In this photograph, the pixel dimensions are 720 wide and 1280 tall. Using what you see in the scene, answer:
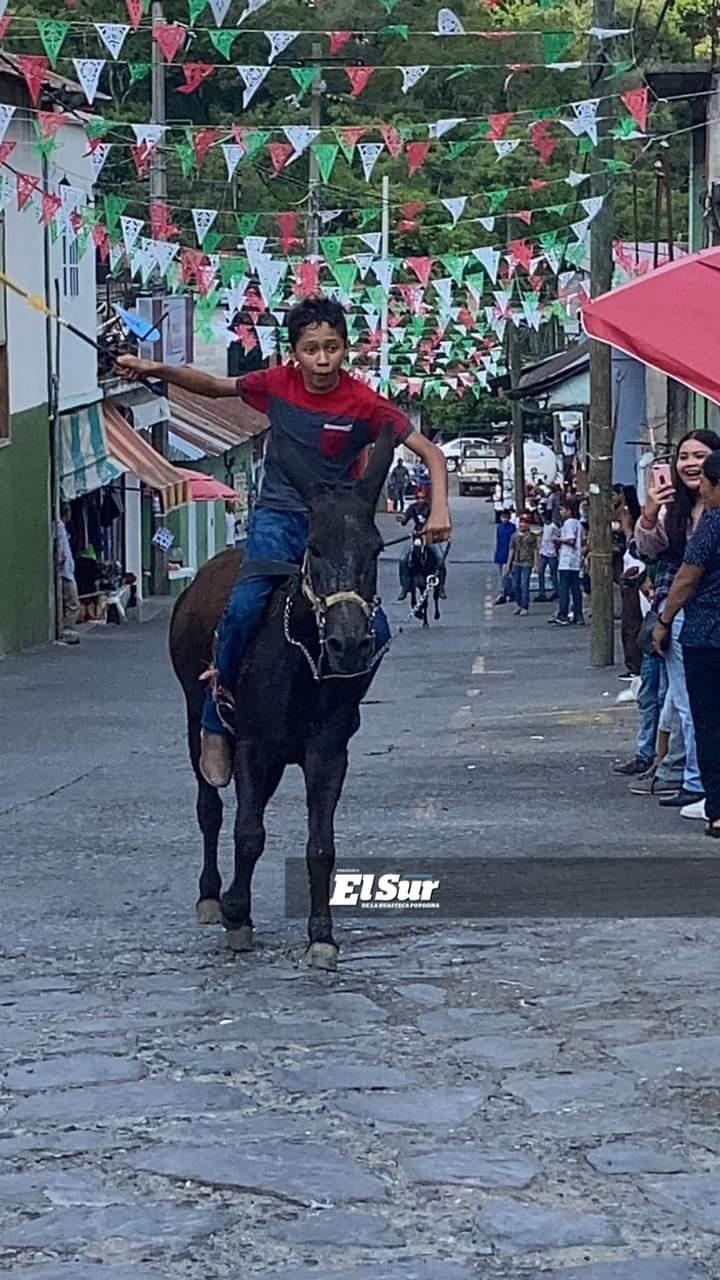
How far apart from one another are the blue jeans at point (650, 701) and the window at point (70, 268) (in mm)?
20598

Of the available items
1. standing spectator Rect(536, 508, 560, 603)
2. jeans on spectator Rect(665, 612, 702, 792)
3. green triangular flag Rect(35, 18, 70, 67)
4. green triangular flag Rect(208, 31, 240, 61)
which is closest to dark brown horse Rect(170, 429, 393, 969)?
jeans on spectator Rect(665, 612, 702, 792)

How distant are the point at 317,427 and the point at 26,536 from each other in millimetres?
23102

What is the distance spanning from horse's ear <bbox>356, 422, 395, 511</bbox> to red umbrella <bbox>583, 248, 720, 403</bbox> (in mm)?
2754

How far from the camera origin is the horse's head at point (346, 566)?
7.29 meters

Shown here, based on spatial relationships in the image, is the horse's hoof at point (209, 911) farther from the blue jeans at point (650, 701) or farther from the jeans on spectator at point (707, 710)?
the blue jeans at point (650, 701)

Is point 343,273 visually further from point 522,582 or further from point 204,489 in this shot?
point 522,582

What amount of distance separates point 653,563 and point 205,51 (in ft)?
140

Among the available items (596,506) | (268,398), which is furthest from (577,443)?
(268,398)

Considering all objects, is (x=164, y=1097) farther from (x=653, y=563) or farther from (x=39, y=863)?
(x=653, y=563)

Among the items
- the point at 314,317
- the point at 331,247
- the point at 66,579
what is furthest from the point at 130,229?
the point at 314,317

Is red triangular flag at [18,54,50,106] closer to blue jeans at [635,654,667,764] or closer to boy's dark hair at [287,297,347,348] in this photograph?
blue jeans at [635,654,667,764]

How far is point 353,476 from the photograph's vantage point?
7785 mm

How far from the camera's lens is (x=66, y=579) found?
32.7 m

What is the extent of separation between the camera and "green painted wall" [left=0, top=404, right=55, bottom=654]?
2930 centimetres
